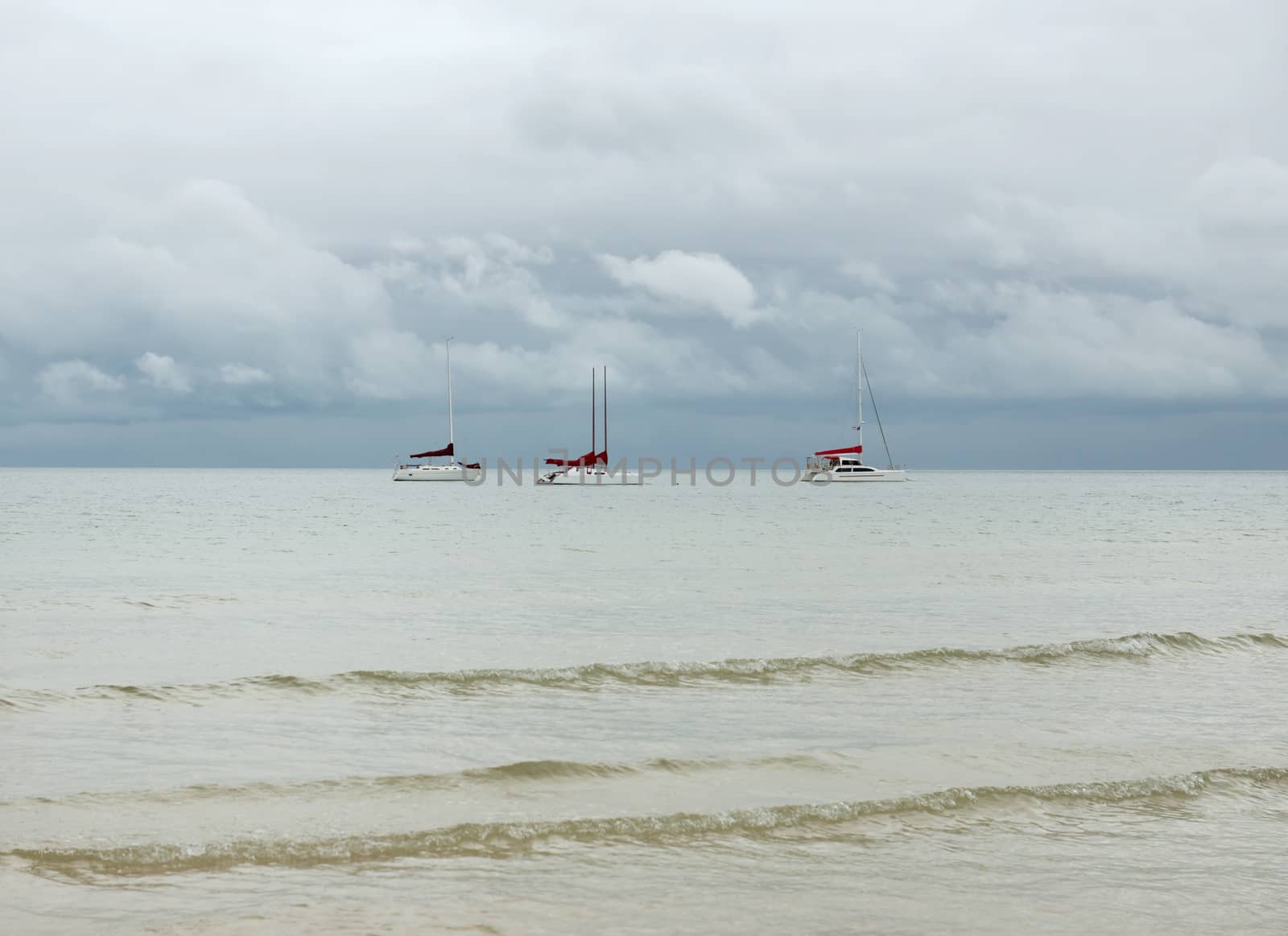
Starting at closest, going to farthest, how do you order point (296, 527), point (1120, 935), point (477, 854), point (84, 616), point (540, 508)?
1. point (1120, 935)
2. point (477, 854)
3. point (84, 616)
4. point (296, 527)
5. point (540, 508)

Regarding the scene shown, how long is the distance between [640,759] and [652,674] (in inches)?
217

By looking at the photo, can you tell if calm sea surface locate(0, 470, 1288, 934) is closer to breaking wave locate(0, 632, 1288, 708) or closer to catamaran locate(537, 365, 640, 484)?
breaking wave locate(0, 632, 1288, 708)

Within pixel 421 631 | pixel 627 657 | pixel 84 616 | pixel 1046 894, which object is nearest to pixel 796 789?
pixel 1046 894

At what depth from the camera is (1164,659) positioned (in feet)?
62.4

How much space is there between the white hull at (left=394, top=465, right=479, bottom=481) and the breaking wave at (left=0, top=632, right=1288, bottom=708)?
14353 centimetres

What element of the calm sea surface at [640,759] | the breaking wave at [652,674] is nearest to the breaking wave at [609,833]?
the calm sea surface at [640,759]

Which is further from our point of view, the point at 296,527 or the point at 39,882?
the point at 296,527

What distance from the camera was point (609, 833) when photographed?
916 cm

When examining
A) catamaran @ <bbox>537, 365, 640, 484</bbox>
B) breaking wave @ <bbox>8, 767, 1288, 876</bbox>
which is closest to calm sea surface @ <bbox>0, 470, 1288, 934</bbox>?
breaking wave @ <bbox>8, 767, 1288, 876</bbox>

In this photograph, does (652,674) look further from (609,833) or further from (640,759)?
(609,833)

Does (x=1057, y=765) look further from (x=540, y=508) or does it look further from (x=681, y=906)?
(x=540, y=508)

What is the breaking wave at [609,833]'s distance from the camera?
8.30 meters

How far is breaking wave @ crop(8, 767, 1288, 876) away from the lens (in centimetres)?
830

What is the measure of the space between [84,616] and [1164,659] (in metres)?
23.2
